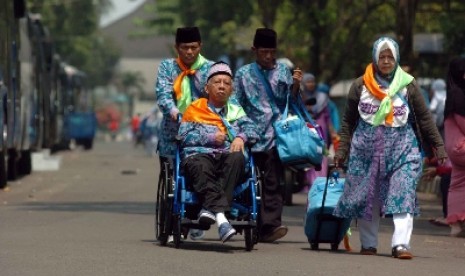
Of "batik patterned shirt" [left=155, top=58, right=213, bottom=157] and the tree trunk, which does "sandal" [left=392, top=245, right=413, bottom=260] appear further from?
the tree trunk

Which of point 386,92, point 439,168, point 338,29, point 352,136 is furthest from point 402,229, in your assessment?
point 338,29

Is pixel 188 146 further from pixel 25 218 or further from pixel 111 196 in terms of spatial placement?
pixel 111 196

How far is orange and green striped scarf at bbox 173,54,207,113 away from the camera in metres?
13.6

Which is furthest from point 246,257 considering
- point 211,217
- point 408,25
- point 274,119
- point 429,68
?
point 429,68

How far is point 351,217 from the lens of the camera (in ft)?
42.0

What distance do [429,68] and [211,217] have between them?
2413 cm

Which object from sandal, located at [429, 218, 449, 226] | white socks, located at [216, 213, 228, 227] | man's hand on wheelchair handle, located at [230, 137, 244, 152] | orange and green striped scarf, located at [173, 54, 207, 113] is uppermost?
orange and green striped scarf, located at [173, 54, 207, 113]

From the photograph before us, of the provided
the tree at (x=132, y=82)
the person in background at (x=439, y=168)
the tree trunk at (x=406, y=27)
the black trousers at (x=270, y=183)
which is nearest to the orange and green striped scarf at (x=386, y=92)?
the black trousers at (x=270, y=183)

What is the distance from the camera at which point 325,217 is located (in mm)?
13125

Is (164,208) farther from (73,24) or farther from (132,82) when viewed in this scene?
(132,82)

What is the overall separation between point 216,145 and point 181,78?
37.5 inches

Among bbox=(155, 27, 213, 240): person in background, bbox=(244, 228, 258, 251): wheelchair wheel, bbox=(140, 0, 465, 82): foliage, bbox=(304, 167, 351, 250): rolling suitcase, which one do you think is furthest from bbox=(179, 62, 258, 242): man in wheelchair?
bbox=(140, 0, 465, 82): foliage

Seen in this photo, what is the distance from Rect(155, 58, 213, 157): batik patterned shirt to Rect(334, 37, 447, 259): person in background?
4.60 feet

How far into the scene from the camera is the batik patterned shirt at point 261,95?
1414 centimetres
